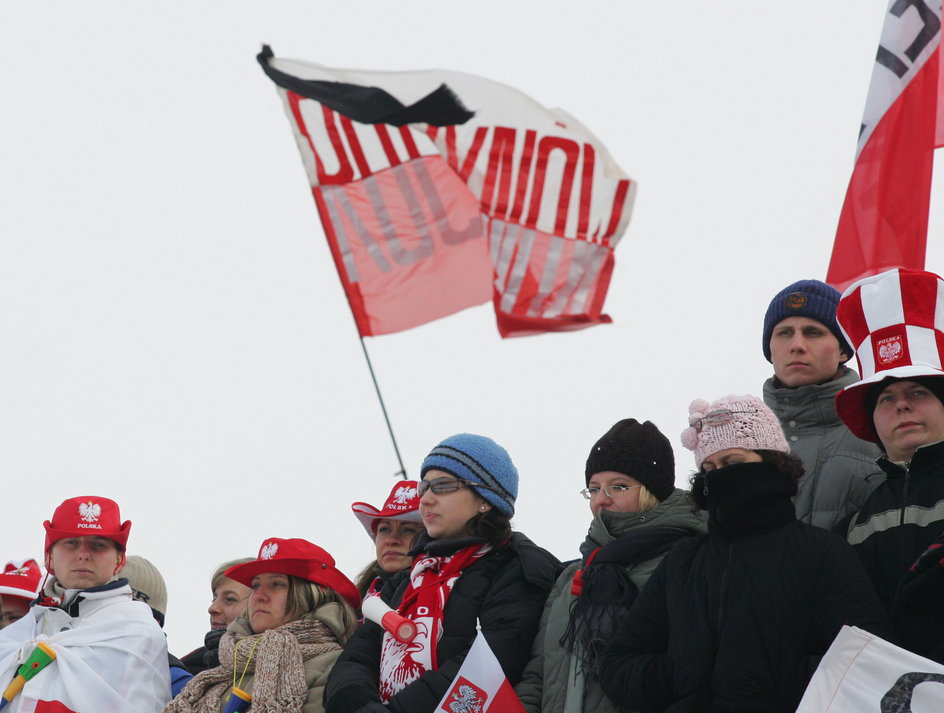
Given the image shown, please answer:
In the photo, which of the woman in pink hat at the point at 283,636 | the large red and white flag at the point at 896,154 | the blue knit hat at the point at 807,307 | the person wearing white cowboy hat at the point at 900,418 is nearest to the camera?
the person wearing white cowboy hat at the point at 900,418

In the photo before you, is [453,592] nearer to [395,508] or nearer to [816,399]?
[395,508]

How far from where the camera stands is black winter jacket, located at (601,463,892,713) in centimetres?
371

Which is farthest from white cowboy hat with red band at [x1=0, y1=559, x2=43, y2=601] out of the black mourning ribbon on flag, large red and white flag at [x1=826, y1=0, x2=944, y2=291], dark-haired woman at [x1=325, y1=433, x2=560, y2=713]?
large red and white flag at [x1=826, y1=0, x2=944, y2=291]

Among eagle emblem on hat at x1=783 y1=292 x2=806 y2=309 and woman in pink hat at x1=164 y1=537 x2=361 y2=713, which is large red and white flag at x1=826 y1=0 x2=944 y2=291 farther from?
woman in pink hat at x1=164 y1=537 x2=361 y2=713

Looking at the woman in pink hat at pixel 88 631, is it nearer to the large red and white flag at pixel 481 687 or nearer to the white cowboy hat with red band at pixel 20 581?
the white cowboy hat with red band at pixel 20 581

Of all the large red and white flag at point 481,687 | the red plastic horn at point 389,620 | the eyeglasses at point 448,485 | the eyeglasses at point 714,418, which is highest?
the eyeglasses at point 714,418

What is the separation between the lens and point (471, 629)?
190 inches

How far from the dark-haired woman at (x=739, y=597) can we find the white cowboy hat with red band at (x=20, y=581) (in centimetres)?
438

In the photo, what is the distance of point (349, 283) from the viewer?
9617 mm

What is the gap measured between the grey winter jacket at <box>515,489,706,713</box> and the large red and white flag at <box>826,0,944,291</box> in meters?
2.56

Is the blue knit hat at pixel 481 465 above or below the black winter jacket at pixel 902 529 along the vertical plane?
above

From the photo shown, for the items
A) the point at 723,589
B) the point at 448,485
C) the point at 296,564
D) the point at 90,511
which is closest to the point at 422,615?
the point at 448,485

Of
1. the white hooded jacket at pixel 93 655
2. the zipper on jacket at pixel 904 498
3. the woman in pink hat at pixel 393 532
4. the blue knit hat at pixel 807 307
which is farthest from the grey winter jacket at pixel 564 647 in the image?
the white hooded jacket at pixel 93 655

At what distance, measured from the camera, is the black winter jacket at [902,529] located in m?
3.68
